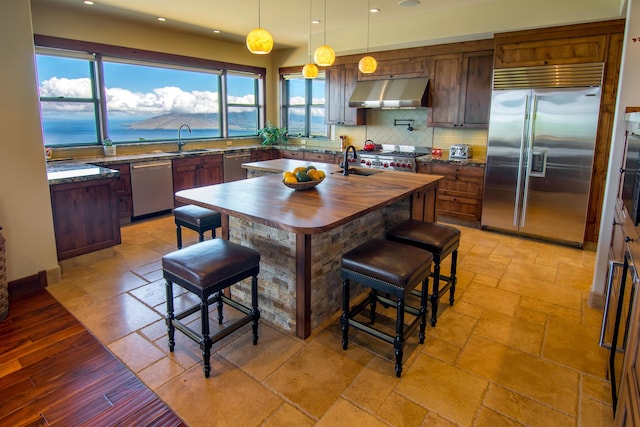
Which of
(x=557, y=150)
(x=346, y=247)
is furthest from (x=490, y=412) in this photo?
(x=557, y=150)

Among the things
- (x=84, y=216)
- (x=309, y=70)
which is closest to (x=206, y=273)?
(x=84, y=216)

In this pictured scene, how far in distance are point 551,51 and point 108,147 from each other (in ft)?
18.4

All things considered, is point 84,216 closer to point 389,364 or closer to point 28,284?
point 28,284

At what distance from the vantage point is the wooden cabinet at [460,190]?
5.09 metres

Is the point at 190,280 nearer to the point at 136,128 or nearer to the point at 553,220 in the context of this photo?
the point at 553,220

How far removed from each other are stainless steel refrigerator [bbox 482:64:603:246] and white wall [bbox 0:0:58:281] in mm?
4669

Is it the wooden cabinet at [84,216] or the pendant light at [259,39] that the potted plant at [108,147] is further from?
the pendant light at [259,39]

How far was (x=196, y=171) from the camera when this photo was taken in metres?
6.02

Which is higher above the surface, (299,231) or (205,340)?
(299,231)

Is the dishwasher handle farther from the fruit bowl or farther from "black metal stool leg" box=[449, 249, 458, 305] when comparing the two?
Result: "black metal stool leg" box=[449, 249, 458, 305]

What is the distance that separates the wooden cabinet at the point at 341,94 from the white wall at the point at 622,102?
402 centimetres

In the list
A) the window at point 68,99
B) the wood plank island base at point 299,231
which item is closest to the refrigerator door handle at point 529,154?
the wood plank island base at point 299,231

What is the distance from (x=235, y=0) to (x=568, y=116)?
3934mm

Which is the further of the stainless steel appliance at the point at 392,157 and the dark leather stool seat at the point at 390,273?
the stainless steel appliance at the point at 392,157
